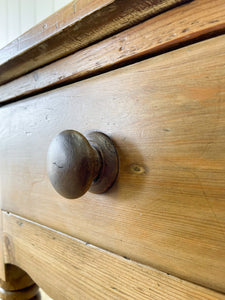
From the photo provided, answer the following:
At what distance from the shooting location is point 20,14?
47.0 inches

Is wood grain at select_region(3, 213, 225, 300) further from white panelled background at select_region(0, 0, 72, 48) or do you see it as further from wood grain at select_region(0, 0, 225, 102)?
white panelled background at select_region(0, 0, 72, 48)

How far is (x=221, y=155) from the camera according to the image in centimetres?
20

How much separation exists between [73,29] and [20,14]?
110cm

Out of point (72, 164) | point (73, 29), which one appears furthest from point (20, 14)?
point (72, 164)

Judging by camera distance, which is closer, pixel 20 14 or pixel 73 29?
pixel 73 29

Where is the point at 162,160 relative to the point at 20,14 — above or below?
below

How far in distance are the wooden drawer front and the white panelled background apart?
0.95 metres

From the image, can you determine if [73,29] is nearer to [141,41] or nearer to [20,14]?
[141,41]

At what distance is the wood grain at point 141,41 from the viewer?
21 cm

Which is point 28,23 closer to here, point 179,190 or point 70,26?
point 70,26

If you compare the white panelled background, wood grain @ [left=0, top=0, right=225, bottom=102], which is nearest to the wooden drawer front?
wood grain @ [left=0, top=0, right=225, bottom=102]

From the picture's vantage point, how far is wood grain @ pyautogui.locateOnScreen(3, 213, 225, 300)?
239 millimetres

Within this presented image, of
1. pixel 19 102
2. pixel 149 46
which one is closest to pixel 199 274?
pixel 149 46

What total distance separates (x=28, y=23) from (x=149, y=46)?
110cm
